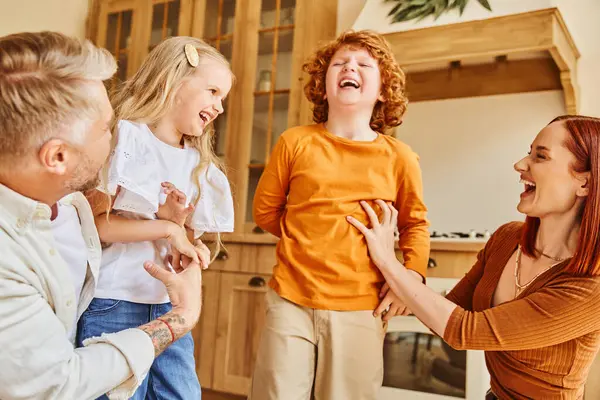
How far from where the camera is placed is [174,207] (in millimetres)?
1023

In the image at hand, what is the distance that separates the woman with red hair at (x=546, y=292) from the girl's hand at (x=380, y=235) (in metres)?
0.06

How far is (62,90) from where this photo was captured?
0.71 metres

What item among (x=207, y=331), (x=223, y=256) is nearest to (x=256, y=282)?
→ (x=223, y=256)

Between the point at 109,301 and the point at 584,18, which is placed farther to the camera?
the point at 584,18

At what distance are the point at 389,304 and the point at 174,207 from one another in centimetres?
52

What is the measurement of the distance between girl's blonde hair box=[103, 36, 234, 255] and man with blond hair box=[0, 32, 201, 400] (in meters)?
0.27

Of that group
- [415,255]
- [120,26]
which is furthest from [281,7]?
[415,255]

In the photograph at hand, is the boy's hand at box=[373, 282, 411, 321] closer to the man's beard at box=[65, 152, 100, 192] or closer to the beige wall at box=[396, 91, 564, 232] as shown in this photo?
the man's beard at box=[65, 152, 100, 192]

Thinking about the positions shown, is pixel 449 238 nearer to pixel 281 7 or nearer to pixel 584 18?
pixel 584 18

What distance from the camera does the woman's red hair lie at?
985 millimetres

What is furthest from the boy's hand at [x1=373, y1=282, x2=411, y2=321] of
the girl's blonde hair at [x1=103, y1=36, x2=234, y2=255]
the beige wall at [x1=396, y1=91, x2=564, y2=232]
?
the beige wall at [x1=396, y1=91, x2=564, y2=232]

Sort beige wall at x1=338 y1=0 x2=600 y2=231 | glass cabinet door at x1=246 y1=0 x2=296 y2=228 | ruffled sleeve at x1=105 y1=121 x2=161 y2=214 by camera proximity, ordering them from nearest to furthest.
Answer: ruffled sleeve at x1=105 y1=121 x2=161 y2=214, beige wall at x1=338 y1=0 x2=600 y2=231, glass cabinet door at x1=246 y1=0 x2=296 y2=228

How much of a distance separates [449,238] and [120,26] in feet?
8.42

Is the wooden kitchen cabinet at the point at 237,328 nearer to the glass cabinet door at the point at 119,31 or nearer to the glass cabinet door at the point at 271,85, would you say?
the glass cabinet door at the point at 271,85
